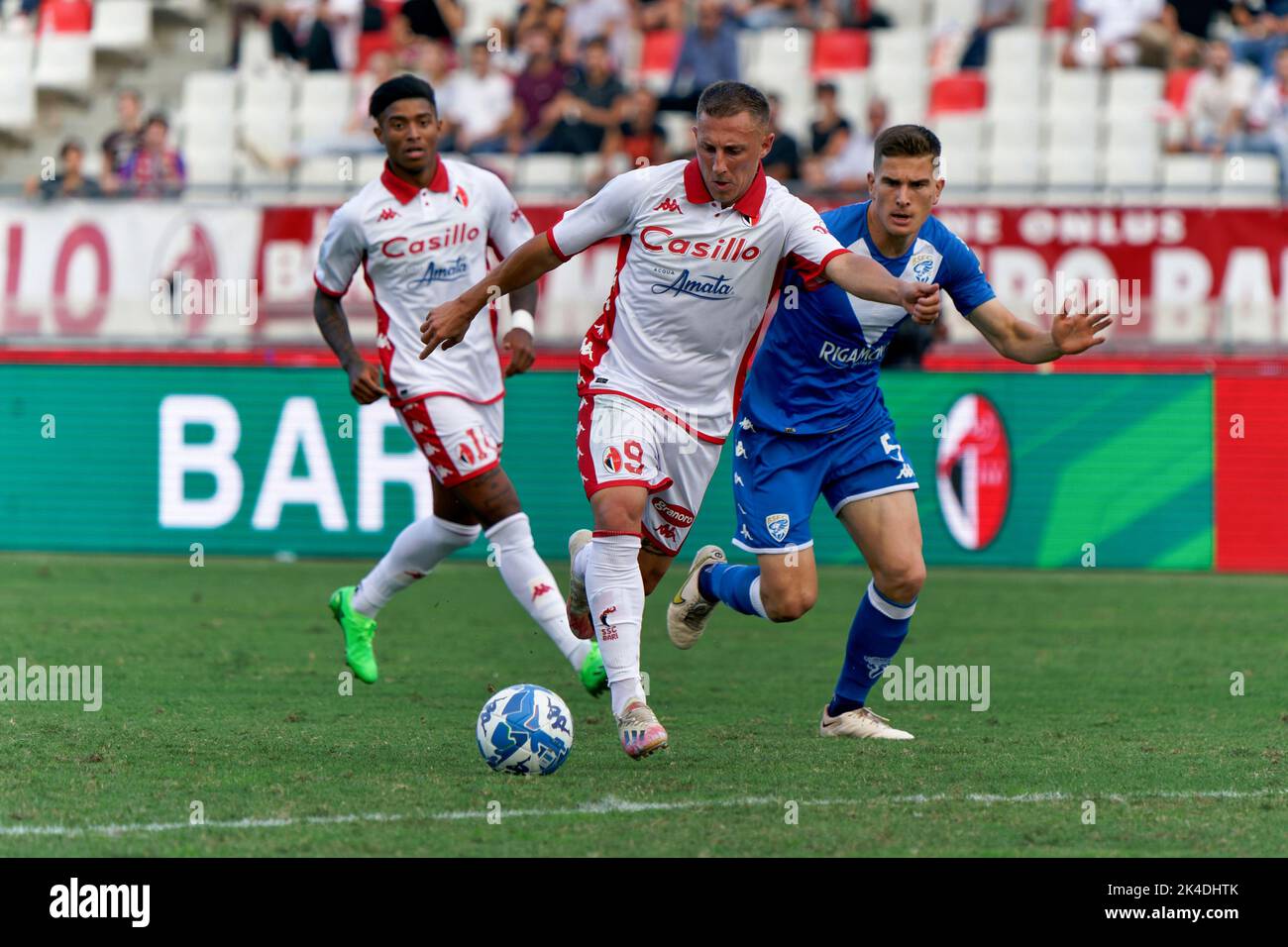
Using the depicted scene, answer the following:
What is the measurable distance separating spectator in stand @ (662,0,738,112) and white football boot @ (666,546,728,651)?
10830 millimetres

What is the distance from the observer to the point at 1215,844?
18.0ft

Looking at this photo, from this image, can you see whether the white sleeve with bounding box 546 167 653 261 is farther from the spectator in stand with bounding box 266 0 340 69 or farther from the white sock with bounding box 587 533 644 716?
the spectator in stand with bounding box 266 0 340 69

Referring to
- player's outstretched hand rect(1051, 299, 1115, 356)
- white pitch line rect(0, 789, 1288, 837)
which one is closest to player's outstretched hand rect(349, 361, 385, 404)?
white pitch line rect(0, 789, 1288, 837)

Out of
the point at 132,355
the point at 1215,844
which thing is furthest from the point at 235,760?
the point at 132,355

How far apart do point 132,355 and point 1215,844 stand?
11397 mm

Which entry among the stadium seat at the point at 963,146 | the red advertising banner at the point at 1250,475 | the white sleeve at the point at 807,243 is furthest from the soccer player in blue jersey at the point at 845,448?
the stadium seat at the point at 963,146

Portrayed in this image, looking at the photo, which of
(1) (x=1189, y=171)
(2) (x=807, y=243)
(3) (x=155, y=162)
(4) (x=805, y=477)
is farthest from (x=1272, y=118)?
(2) (x=807, y=243)

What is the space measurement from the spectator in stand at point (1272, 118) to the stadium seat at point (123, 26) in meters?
11.5

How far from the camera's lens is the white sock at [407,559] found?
9.09 metres

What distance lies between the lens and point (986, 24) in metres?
19.1

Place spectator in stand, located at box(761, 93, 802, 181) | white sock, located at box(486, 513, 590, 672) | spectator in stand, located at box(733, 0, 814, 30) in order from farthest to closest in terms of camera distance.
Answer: spectator in stand, located at box(733, 0, 814, 30) → spectator in stand, located at box(761, 93, 802, 181) → white sock, located at box(486, 513, 590, 672)

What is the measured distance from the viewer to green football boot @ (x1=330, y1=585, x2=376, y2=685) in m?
Answer: 8.91

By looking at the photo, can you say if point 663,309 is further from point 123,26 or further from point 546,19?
point 123,26
